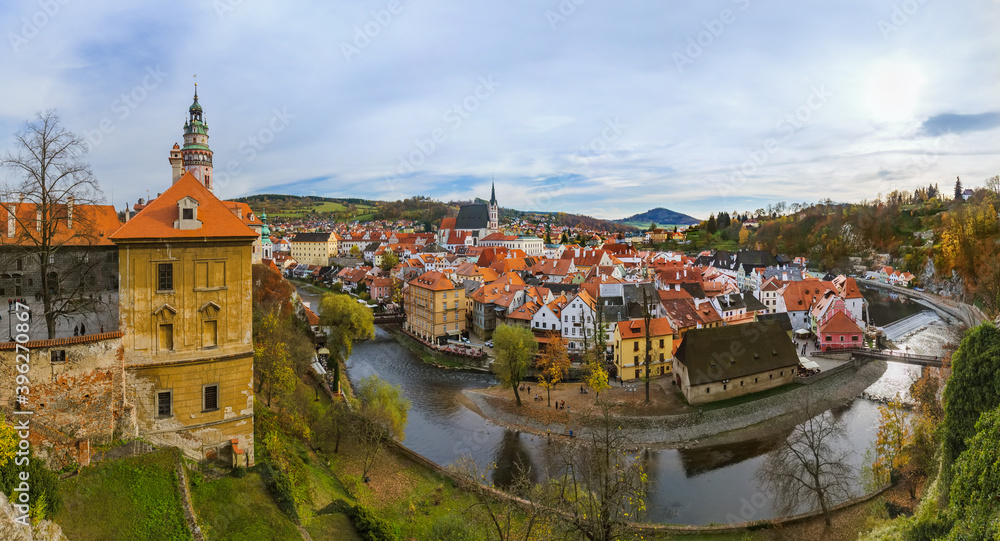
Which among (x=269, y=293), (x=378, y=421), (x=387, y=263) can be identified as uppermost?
(x=387, y=263)

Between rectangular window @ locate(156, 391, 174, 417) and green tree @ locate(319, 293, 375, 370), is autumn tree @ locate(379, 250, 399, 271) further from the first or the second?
rectangular window @ locate(156, 391, 174, 417)

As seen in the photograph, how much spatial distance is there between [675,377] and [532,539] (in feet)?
57.8

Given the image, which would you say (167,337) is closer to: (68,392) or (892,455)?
(68,392)

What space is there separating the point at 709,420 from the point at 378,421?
14.8 m

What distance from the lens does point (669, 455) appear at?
66.6 ft

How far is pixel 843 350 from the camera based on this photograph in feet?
110

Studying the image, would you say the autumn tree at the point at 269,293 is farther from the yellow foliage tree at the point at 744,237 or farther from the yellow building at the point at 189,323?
the yellow foliage tree at the point at 744,237

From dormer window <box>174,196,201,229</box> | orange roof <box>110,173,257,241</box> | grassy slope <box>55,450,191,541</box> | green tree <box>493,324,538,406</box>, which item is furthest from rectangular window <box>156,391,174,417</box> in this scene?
green tree <box>493,324,538,406</box>

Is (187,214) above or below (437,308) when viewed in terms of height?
above

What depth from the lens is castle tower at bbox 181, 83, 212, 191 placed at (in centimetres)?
3753

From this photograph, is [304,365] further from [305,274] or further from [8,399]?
[305,274]

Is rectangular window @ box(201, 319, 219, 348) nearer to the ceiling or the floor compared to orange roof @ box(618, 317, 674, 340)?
nearer to the ceiling

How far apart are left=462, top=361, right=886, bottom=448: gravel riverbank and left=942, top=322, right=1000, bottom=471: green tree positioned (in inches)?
397

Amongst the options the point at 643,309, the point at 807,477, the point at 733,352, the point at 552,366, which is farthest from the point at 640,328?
the point at 807,477
